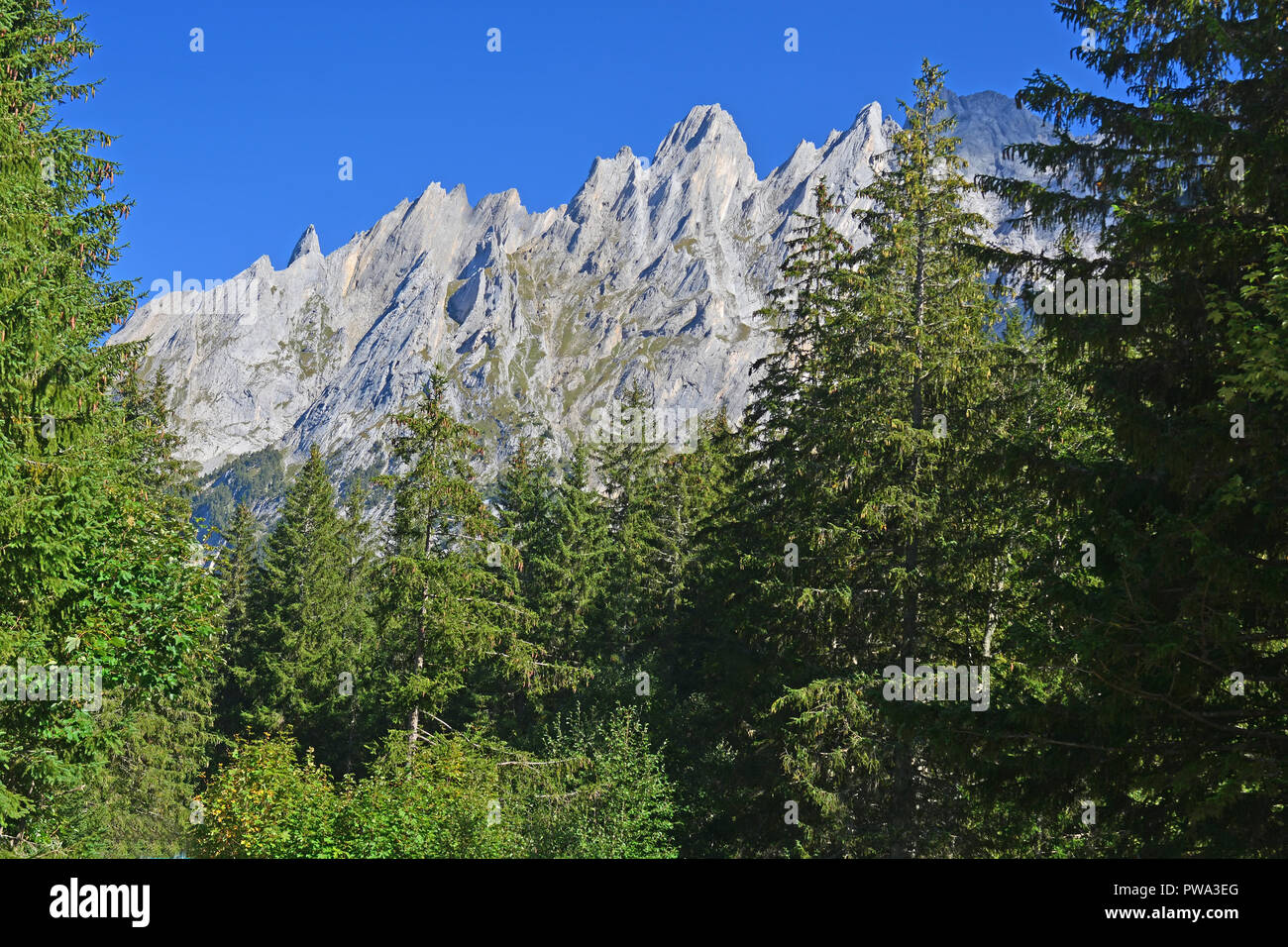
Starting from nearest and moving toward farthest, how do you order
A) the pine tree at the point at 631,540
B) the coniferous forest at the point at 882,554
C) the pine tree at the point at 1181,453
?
1. the pine tree at the point at 1181,453
2. the coniferous forest at the point at 882,554
3. the pine tree at the point at 631,540

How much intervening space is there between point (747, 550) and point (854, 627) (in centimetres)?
619

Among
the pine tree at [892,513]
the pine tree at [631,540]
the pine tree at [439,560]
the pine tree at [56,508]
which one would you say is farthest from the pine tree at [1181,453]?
the pine tree at [631,540]

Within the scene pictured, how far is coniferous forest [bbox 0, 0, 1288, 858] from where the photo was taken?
314 inches

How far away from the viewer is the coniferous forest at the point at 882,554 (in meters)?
7.97

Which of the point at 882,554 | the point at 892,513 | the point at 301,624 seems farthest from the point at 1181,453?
the point at 301,624

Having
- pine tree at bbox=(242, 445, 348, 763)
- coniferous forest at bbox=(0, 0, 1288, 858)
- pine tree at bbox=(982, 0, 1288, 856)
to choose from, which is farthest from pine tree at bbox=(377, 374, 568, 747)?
pine tree at bbox=(242, 445, 348, 763)

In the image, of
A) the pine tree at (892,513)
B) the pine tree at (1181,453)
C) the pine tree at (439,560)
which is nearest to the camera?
the pine tree at (1181,453)

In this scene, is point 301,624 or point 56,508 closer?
point 56,508

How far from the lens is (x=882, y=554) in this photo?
16.8 metres

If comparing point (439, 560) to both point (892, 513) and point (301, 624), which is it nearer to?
point (892, 513)

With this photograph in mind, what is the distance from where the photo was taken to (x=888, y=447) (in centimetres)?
1641

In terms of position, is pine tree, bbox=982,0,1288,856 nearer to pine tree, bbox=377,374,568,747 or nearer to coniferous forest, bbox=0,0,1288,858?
coniferous forest, bbox=0,0,1288,858

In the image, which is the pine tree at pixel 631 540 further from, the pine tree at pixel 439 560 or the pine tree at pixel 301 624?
the pine tree at pixel 301 624
